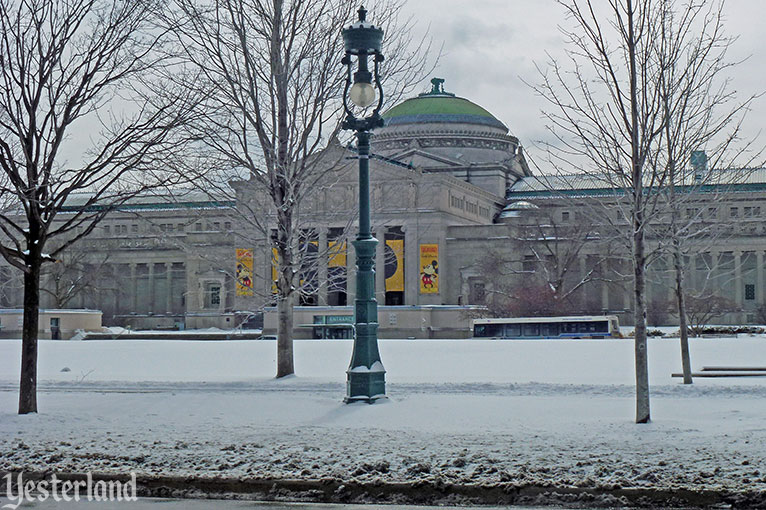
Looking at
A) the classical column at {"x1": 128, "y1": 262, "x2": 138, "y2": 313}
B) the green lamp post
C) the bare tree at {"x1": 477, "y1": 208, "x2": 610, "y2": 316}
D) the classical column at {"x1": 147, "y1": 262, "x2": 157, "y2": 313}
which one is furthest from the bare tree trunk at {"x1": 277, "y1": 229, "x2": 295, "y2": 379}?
the classical column at {"x1": 147, "y1": 262, "x2": 157, "y2": 313}

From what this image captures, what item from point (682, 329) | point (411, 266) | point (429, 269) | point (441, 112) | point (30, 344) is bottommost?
point (30, 344)

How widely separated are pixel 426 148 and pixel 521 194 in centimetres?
1154

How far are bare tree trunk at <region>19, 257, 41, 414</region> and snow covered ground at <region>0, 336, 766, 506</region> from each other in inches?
14.7

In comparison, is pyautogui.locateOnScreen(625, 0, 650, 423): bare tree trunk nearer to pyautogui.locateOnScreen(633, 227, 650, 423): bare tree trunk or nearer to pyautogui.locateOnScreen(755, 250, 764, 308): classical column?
pyautogui.locateOnScreen(633, 227, 650, 423): bare tree trunk

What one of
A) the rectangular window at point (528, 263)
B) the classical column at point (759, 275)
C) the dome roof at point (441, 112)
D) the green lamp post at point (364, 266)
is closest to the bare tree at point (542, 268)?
the rectangular window at point (528, 263)

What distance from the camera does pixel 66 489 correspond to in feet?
33.5

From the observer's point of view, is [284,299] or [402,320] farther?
[402,320]

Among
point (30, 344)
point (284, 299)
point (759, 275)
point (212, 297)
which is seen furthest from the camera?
point (212, 297)

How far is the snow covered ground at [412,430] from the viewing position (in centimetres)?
1020

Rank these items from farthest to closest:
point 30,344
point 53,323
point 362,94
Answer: point 53,323, point 362,94, point 30,344

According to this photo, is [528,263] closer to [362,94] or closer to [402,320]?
[402,320]

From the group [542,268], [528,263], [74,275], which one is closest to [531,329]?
[542,268]

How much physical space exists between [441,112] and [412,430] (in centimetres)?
10365

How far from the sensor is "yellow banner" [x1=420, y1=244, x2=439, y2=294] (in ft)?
292
